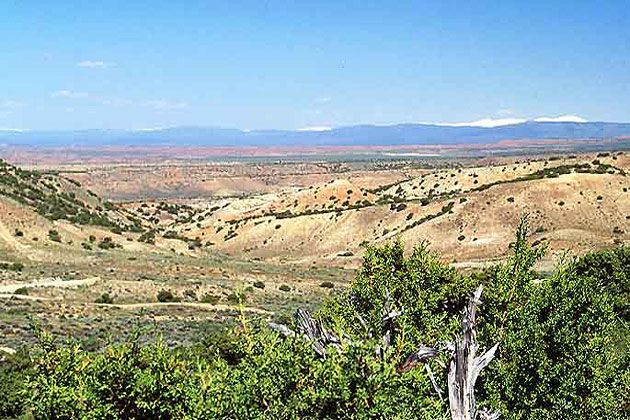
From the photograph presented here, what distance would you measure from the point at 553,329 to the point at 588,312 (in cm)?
109

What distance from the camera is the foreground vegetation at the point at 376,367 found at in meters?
11.0

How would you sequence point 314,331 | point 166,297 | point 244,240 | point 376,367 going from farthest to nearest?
point 244,240
point 166,297
point 314,331
point 376,367

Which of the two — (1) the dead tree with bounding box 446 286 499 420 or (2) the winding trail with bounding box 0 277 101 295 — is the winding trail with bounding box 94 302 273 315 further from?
(1) the dead tree with bounding box 446 286 499 420

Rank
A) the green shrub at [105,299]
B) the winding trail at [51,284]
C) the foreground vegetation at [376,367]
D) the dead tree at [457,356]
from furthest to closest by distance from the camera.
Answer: the winding trail at [51,284] < the green shrub at [105,299] < the dead tree at [457,356] < the foreground vegetation at [376,367]

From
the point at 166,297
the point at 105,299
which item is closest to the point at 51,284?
the point at 105,299

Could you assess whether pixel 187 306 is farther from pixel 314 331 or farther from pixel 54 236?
pixel 54 236

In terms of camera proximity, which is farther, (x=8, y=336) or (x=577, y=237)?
(x=577, y=237)

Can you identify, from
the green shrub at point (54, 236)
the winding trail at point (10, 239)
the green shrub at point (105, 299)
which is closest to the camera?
the green shrub at point (105, 299)

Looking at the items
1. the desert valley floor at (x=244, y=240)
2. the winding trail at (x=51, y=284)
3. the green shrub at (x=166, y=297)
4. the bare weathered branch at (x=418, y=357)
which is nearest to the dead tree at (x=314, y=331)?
the bare weathered branch at (x=418, y=357)

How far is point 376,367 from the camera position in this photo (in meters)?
10.7

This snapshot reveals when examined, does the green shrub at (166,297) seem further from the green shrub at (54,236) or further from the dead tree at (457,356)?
the dead tree at (457,356)

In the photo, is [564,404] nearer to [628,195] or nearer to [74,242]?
[74,242]

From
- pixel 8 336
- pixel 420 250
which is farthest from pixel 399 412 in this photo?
Answer: pixel 8 336

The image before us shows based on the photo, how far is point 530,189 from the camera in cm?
7731
